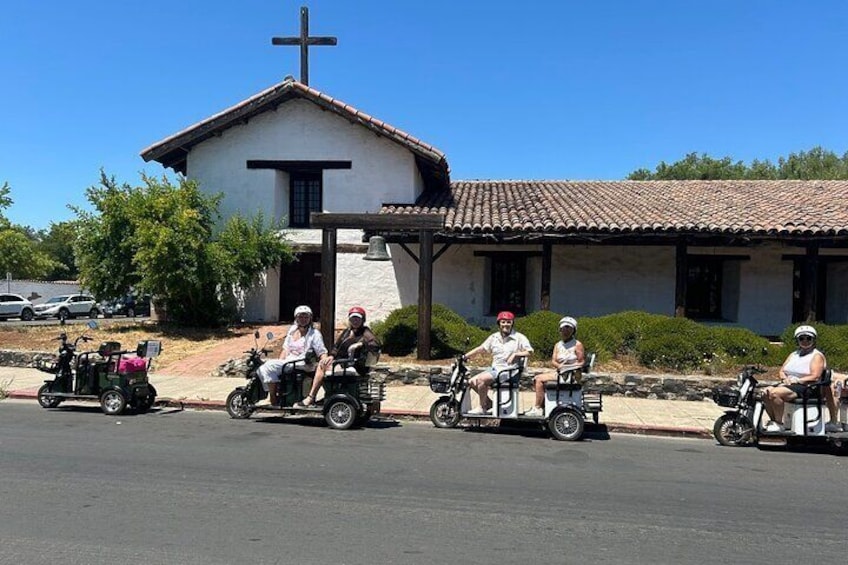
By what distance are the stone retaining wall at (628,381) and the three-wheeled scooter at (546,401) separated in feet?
8.66

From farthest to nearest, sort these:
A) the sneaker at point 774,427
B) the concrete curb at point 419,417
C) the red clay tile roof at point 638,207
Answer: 1. the red clay tile roof at point 638,207
2. the concrete curb at point 419,417
3. the sneaker at point 774,427

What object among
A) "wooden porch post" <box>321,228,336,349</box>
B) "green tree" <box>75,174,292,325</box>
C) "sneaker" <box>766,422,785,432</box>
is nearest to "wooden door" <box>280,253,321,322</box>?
"green tree" <box>75,174,292,325</box>

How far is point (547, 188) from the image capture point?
850 inches

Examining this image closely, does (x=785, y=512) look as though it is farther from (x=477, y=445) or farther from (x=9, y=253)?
(x=9, y=253)

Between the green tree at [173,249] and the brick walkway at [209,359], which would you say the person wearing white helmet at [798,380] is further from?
the green tree at [173,249]

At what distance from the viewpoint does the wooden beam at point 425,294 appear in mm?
13062

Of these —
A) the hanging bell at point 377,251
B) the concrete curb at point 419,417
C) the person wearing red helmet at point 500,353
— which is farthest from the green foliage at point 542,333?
the person wearing red helmet at point 500,353

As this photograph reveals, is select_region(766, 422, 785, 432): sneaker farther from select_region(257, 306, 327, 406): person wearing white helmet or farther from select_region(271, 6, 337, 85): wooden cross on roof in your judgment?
select_region(271, 6, 337, 85): wooden cross on roof

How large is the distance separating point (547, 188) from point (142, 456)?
16695 mm

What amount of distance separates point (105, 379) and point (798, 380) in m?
9.71

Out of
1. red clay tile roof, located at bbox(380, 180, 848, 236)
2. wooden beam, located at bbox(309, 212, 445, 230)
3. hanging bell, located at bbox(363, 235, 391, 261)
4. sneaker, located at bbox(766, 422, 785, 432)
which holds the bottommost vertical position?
sneaker, located at bbox(766, 422, 785, 432)

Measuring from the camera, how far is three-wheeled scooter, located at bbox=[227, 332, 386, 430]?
9195mm

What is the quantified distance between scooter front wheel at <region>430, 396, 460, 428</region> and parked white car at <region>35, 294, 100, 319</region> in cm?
3468

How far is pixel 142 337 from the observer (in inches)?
682
